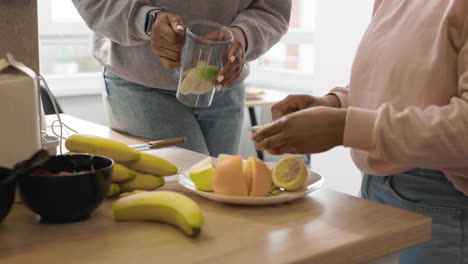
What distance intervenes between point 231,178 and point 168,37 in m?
0.47

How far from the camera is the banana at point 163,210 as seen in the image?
0.82 m

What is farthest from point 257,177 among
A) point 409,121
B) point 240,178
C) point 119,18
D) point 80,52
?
→ point 80,52

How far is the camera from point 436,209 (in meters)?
1.08

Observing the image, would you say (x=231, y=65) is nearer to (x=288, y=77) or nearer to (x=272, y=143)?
(x=272, y=143)

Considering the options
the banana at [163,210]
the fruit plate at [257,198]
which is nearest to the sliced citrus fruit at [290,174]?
the fruit plate at [257,198]

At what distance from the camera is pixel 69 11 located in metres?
3.99

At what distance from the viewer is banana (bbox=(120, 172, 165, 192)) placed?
1042mm

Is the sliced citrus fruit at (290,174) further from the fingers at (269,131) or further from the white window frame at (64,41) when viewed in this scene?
the white window frame at (64,41)

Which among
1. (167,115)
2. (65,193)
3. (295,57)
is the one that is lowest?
(295,57)

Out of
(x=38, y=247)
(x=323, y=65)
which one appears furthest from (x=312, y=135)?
(x=323, y=65)

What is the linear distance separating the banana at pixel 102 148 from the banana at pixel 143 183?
0.12ft

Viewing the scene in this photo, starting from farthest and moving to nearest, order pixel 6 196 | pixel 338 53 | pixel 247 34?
pixel 338 53 < pixel 247 34 < pixel 6 196

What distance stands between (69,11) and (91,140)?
10.4 feet

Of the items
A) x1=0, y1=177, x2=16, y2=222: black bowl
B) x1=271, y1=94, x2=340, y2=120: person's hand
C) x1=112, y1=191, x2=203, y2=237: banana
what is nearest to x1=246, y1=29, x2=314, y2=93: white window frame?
x1=271, y1=94, x2=340, y2=120: person's hand
